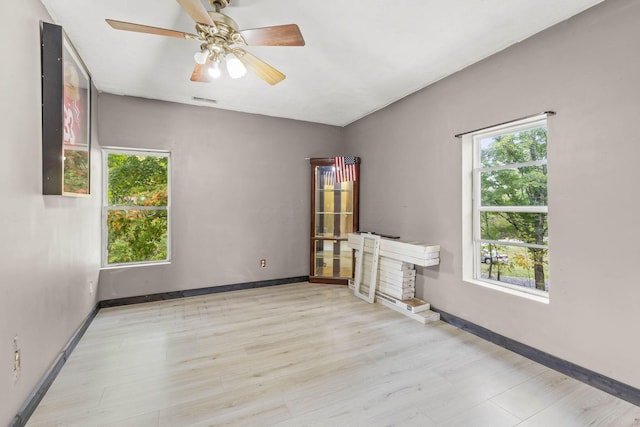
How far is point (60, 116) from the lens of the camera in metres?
2.11

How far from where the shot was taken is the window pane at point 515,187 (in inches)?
99.4

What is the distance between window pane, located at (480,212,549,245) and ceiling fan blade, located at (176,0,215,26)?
298 centimetres

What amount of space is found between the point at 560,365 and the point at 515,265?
858mm

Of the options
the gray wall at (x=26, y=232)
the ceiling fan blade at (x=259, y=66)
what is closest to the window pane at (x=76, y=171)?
the gray wall at (x=26, y=232)

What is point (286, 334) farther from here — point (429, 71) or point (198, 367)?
point (429, 71)

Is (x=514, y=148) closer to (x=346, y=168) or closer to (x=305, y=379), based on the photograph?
(x=346, y=168)

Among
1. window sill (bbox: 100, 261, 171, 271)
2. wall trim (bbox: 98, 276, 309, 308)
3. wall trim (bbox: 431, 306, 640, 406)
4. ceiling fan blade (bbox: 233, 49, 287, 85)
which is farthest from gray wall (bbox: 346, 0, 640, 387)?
window sill (bbox: 100, 261, 171, 271)

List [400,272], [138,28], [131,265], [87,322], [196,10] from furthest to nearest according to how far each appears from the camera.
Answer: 1. [131,265]
2. [400,272]
3. [87,322]
4. [138,28]
5. [196,10]

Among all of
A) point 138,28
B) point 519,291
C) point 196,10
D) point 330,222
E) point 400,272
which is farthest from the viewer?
point 330,222

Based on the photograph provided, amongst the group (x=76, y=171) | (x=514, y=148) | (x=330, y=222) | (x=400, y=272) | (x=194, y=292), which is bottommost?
(x=194, y=292)

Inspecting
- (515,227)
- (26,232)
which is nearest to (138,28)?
(26,232)

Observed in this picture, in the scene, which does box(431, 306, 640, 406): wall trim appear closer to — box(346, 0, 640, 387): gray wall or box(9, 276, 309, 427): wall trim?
box(346, 0, 640, 387): gray wall

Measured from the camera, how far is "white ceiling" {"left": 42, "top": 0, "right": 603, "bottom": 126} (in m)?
2.11

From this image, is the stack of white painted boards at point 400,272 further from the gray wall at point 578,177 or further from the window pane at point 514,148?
the window pane at point 514,148
